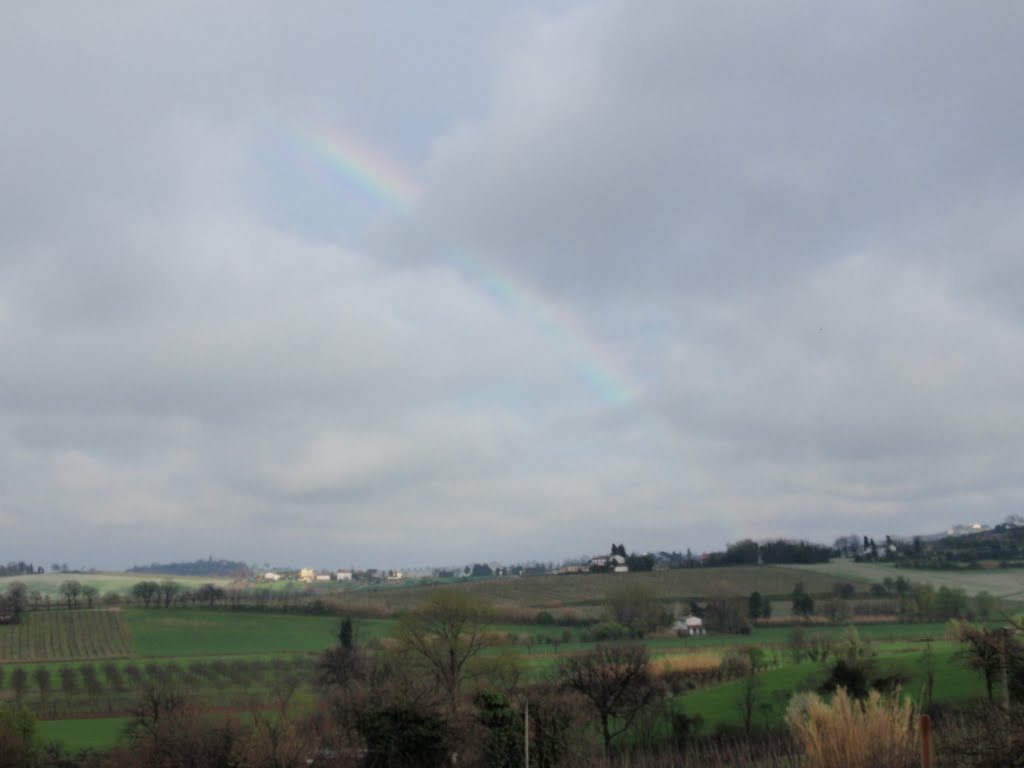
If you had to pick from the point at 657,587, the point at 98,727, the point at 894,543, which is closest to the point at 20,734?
the point at 98,727

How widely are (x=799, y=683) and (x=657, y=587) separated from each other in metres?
70.3

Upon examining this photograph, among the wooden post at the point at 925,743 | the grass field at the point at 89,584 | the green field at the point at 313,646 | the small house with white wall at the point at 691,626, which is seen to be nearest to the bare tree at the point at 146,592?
the green field at the point at 313,646

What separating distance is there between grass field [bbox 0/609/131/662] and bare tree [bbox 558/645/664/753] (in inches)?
2474

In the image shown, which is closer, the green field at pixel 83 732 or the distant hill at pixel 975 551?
the green field at pixel 83 732

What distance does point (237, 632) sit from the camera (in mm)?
104375

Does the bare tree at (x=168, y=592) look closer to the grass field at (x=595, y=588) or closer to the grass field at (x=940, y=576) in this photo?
the grass field at (x=595, y=588)

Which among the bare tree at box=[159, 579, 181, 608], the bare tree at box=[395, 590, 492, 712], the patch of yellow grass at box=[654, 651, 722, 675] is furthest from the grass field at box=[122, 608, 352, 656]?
the patch of yellow grass at box=[654, 651, 722, 675]

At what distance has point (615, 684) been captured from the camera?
48.3 metres

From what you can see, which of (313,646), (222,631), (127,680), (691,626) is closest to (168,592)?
(222,631)

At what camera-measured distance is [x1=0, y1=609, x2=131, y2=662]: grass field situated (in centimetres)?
9300

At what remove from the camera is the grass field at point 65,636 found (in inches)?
3661

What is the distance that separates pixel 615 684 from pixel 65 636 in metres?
79.9

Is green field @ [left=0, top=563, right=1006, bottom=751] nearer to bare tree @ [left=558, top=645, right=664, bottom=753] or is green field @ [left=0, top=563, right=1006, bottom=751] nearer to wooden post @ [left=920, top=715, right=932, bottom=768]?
bare tree @ [left=558, top=645, right=664, bottom=753]

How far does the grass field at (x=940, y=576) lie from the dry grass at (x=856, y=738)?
106514mm
